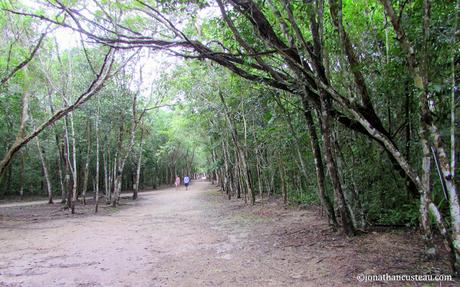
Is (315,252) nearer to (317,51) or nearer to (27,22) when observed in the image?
(317,51)

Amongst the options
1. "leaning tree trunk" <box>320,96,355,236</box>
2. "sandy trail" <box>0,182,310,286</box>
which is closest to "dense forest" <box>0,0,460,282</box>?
"leaning tree trunk" <box>320,96,355,236</box>

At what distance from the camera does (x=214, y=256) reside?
6.20 meters

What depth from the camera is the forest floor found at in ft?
15.4

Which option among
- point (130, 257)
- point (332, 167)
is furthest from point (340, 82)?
point (130, 257)

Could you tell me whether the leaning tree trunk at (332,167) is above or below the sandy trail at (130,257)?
above

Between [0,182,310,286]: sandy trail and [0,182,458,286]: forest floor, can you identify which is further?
[0,182,310,286]: sandy trail

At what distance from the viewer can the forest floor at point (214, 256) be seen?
185 inches

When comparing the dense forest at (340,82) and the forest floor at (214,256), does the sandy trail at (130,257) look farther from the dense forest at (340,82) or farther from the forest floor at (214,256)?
the dense forest at (340,82)

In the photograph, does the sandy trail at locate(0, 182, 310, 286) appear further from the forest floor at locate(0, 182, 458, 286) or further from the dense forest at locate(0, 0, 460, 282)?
the dense forest at locate(0, 0, 460, 282)

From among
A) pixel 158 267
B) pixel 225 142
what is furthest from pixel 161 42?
pixel 225 142

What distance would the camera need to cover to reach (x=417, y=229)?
619cm

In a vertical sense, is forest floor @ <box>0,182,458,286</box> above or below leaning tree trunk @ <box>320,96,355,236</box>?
below

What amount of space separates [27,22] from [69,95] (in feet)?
13.6

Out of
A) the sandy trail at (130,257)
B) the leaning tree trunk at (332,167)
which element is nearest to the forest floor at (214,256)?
the sandy trail at (130,257)
